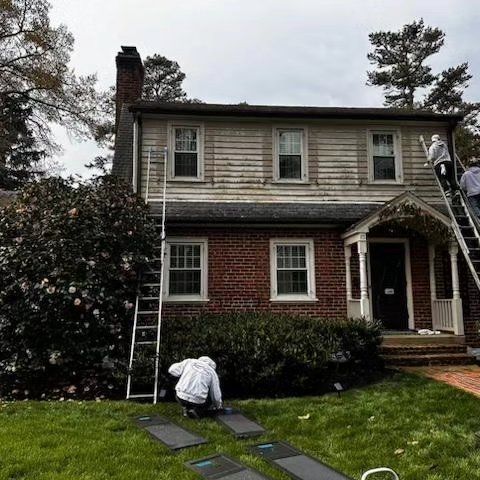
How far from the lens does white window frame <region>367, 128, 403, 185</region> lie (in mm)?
13102

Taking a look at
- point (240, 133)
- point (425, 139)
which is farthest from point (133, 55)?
point (425, 139)

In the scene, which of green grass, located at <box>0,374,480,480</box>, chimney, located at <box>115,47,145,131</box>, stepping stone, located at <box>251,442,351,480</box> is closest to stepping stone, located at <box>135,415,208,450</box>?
green grass, located at <box>0,374,480,480</box>

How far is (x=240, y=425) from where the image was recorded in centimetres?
630

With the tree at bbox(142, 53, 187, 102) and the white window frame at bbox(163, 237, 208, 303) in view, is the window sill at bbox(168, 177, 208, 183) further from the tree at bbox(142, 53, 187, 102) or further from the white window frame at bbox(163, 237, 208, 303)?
the tree at bbox(142, 53, 187, 102)

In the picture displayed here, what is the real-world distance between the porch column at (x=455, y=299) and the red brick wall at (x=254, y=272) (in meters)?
2.37

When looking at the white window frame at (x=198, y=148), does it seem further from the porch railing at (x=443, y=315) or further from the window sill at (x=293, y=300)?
the porch railing at (x=443, y=315)

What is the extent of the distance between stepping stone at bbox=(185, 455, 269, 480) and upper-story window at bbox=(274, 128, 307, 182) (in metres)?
8.82

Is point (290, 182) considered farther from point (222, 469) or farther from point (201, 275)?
point (222, 469)

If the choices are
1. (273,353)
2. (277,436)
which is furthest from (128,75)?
(277,436)

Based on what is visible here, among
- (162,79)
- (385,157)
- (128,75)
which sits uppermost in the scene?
(162,79)


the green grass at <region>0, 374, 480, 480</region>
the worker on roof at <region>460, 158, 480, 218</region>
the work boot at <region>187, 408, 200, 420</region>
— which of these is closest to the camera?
the green grass at <region>0, 374, 480, 480</region>

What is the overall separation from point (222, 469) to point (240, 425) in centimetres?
158

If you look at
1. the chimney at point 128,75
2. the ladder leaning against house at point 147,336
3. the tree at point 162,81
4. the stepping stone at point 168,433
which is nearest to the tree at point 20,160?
the tree at point 162,81

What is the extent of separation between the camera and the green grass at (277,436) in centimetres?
474
